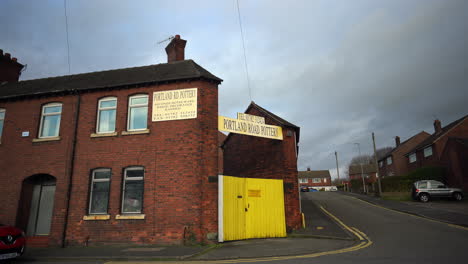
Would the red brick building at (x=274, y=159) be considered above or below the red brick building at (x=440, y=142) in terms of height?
below

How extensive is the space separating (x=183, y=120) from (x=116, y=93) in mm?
3548

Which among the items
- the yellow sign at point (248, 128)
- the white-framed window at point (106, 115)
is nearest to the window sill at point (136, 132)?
the white-framed window at point (106, 115)

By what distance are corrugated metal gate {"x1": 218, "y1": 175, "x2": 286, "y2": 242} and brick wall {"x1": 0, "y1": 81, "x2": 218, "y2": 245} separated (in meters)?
0.52

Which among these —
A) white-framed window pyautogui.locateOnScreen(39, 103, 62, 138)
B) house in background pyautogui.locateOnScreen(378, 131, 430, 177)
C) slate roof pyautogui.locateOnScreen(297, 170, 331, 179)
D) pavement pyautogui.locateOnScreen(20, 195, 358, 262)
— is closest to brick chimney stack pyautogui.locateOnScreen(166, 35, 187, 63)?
white-framed window pyautogui.locateOnScreen(39, 103, 62, 138)

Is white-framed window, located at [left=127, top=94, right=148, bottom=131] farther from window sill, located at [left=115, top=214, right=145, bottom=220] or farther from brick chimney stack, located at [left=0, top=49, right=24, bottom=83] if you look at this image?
brick chimney stack, located at [left=0, top=49, right=24, bottom=83]

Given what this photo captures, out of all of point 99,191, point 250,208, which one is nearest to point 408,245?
point 250,208

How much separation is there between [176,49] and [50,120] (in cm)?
705

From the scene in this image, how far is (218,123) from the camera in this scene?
12180mm

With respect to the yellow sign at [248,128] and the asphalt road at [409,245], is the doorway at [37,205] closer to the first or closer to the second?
the yellow sign at [248,128]

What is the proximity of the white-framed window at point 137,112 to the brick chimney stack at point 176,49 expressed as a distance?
3953mm

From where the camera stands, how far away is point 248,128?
43.1 ft

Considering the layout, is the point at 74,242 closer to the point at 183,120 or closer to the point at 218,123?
the point at 183,120

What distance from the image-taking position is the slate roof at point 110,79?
12609 mm

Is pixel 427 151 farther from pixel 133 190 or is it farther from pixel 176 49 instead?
pixel 133 190
